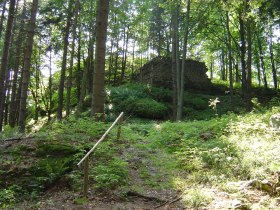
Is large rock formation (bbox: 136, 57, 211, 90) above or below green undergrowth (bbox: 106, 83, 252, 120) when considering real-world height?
above

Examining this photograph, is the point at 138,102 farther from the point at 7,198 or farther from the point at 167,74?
the point at 7,198

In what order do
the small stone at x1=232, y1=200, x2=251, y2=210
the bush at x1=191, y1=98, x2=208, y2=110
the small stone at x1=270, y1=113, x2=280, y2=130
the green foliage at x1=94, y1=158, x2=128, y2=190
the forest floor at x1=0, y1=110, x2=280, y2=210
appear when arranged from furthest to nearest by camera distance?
the bush at x1=191, y1=98, x2=208, y2=110 < the small stone at x1=270, y1=113, x2=280, y2=130 < the green foliage at x1=94, y1=158, x2=128, y2=190 < the forest floor at x1=0, y1=110, x2=280, y2=210 < the small stone at x1=232, y1=200, x2=251, y2=210

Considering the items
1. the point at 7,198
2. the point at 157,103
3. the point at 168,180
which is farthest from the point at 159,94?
the point at 7,198

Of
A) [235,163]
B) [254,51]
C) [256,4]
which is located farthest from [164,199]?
[254,51]

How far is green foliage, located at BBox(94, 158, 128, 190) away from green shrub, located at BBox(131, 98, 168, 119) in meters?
12.5

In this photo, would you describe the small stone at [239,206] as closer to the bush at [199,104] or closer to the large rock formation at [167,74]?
the bush at [199,104]

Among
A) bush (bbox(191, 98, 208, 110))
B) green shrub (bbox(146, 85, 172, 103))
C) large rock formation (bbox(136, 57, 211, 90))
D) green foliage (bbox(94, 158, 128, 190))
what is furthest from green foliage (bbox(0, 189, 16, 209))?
large rock formation (bbox(136, 57, 211, 90))

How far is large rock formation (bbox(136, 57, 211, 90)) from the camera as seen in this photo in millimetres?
25531

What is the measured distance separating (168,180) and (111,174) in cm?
126

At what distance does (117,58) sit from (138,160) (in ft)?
74.6

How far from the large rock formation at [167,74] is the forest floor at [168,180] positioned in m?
16.9

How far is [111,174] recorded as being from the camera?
6.38 meters

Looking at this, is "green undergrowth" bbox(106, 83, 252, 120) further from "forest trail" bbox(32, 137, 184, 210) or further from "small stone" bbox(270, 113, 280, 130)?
"forest trail" bbox(32, 137, 184, 210)

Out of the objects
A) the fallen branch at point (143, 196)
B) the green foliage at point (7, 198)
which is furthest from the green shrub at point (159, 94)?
the green foliage at point (7, 198)
